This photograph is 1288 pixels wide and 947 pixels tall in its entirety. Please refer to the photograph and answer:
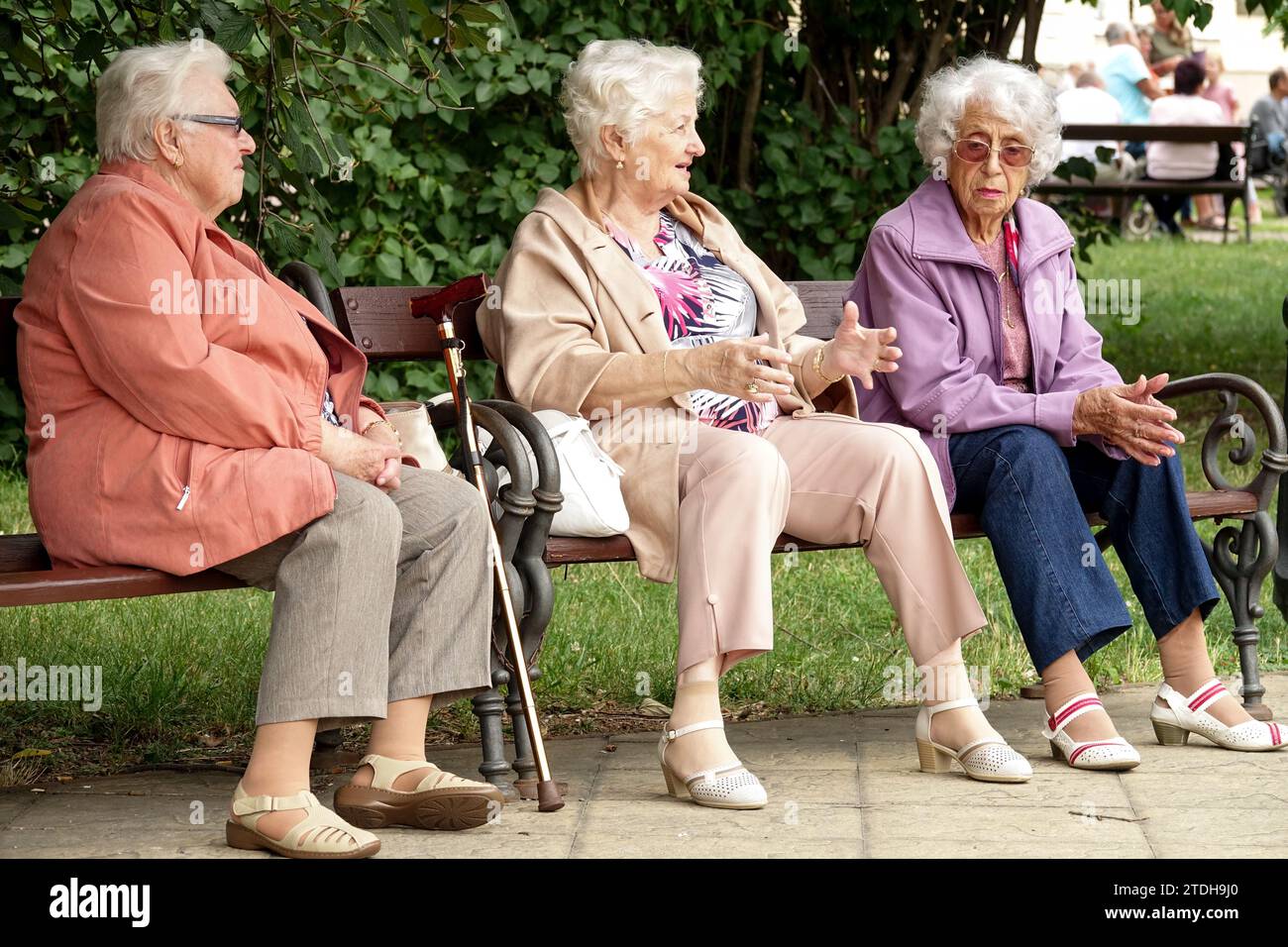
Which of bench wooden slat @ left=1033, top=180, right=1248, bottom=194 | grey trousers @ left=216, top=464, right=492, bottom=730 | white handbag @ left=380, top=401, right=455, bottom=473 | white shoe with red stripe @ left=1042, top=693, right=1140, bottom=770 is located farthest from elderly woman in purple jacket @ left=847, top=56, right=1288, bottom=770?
bench wooden slat @ left=1033, top=180, right=1248, bottom=194

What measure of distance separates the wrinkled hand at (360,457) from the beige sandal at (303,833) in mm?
629

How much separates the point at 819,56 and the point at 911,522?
4.18 meters

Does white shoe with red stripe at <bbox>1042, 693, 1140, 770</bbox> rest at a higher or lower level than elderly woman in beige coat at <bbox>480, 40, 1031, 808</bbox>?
lower

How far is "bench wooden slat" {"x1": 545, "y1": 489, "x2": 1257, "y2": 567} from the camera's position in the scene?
12.6ft

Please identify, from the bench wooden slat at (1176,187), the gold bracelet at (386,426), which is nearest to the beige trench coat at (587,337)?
the gold bracelet at (386,426)

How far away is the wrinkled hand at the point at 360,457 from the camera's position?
140 inches

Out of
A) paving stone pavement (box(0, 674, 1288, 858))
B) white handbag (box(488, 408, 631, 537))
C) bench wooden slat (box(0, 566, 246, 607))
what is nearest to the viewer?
bench wooden slat (box(0, 566, 246, 607))

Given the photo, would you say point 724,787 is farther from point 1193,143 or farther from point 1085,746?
point 1193,143

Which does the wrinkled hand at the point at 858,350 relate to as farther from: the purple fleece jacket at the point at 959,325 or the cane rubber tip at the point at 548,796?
the cane rubber tip at the point at 548,796

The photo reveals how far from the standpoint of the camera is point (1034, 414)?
4164mm

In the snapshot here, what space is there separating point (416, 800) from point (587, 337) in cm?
110

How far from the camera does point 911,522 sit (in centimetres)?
395

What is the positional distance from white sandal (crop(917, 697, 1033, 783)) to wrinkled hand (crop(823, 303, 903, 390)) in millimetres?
757

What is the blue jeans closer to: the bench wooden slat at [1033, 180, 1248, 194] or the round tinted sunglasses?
the round tinted sunglasses
